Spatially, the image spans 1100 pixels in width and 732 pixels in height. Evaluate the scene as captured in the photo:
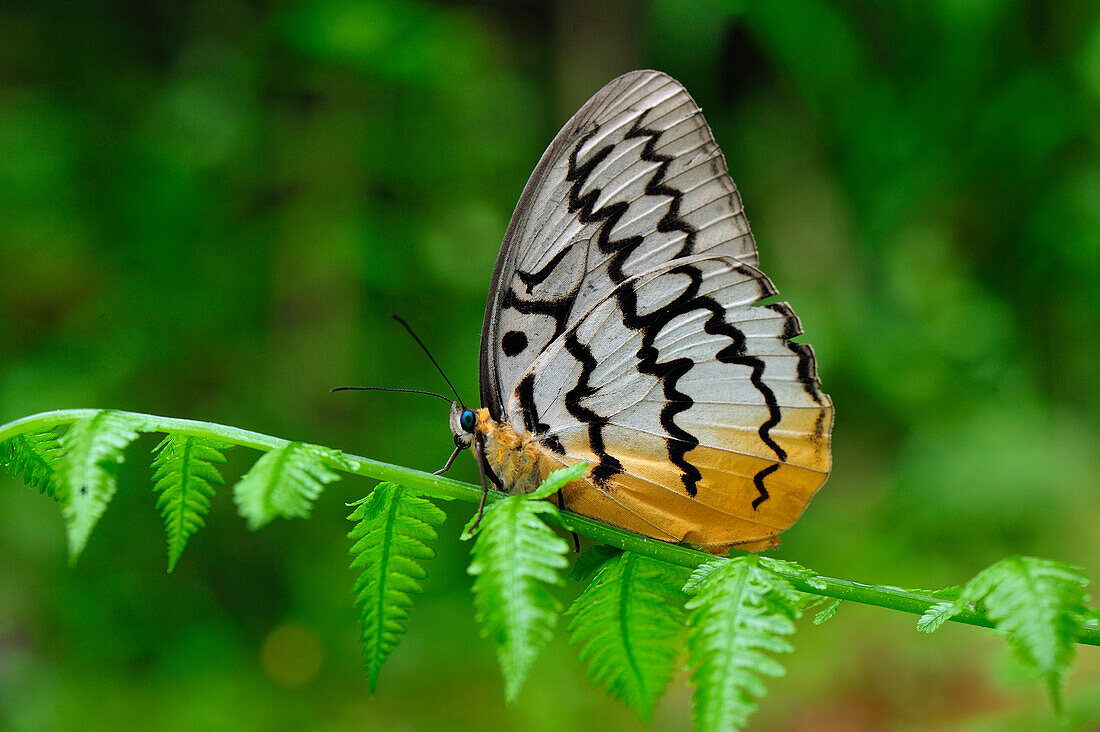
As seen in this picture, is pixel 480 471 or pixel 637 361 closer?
pixel 480 471

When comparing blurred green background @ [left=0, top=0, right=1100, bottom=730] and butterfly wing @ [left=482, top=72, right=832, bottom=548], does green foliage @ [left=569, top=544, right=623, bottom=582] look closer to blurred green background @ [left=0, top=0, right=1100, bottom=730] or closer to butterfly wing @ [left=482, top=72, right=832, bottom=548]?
butterfly wing @ [left=482, top=72, right=832, bottom=548]

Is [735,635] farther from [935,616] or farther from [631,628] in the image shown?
[935,616]

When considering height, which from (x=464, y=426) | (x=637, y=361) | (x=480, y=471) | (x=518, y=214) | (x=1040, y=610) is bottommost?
(x=1040, y=610)

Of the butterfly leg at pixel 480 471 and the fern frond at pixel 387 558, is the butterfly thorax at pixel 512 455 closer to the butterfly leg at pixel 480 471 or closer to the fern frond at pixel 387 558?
the butterfly leg at pixel 480 471

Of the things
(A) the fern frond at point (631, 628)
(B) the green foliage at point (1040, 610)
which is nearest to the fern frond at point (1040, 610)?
(B) the green foliage at point (1040, 610)

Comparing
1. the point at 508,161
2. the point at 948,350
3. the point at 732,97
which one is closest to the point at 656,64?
the point at 732,97

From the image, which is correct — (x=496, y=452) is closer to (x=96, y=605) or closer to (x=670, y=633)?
(x=670, y=633)

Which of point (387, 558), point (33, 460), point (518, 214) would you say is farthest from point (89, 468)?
point (518, 214)
